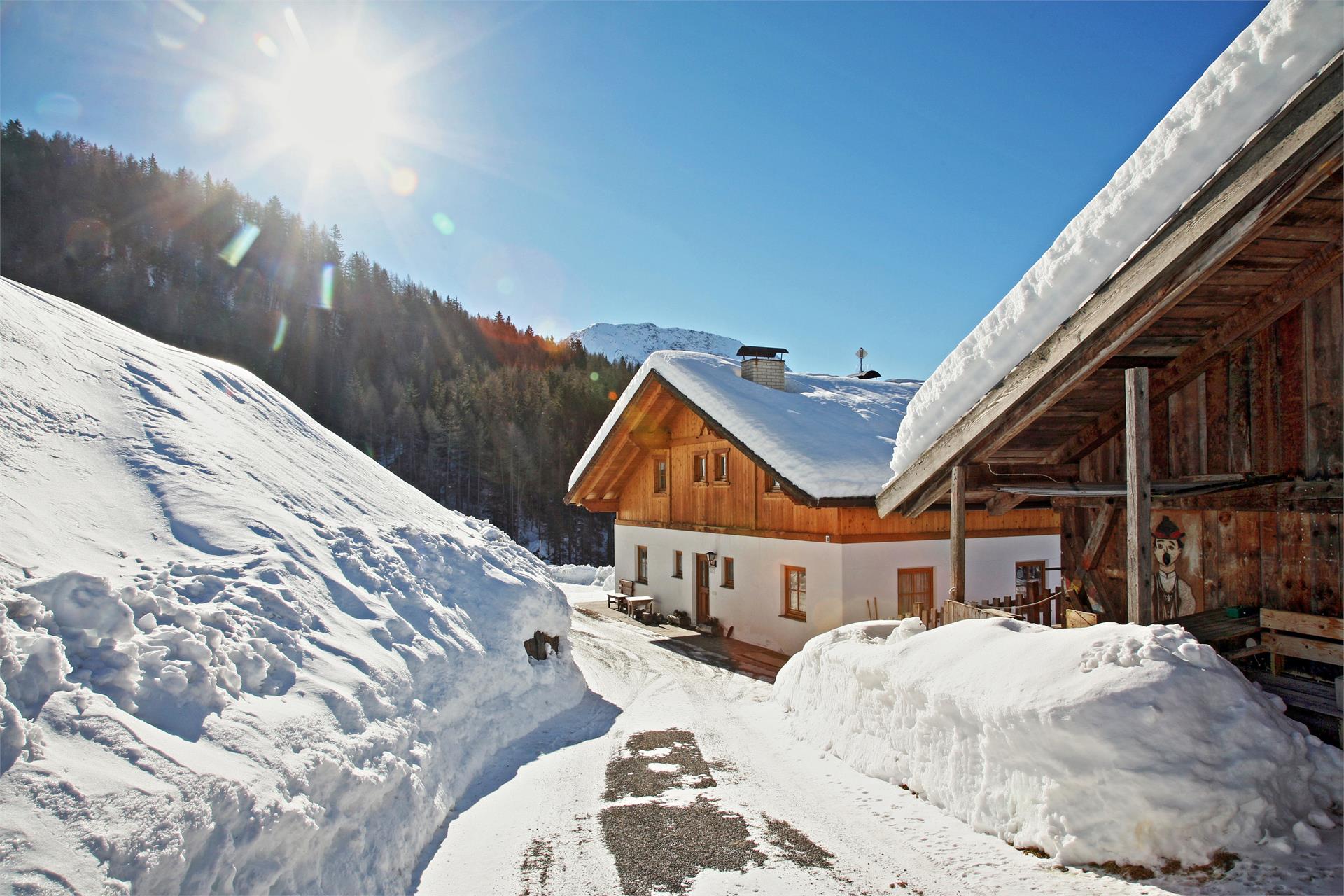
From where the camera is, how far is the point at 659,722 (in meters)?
9.51

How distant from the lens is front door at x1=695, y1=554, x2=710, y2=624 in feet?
57.9

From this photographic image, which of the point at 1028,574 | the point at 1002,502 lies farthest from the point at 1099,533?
the point at 1028,574

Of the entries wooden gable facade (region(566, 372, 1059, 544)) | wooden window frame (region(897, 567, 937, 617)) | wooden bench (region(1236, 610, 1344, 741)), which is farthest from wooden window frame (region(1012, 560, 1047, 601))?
wooden bench (region(1236, 610, 1344, 741))

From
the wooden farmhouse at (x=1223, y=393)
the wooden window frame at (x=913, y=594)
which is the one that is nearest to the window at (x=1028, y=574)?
the wooden window frame at (x=913, y=594)

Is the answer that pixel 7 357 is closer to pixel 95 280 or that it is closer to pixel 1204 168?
pixel 1204 168

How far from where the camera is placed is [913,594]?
13.9 meters

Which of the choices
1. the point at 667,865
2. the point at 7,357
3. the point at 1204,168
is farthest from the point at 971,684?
the point at 7,357

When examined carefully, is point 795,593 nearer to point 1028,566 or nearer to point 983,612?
point 1028,566

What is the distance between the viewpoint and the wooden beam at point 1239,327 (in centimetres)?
592

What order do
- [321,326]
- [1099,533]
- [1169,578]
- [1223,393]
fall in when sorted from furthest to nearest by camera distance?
[321,326]
[1099,533]
[1169,578]
[1223,393]

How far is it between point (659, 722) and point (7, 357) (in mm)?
8053

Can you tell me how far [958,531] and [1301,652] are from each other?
3.22 m

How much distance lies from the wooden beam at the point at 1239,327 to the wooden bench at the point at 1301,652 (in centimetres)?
239

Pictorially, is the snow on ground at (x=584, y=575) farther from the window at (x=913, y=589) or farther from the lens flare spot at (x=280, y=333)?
the lens flare spot at (x=280, y=333)
